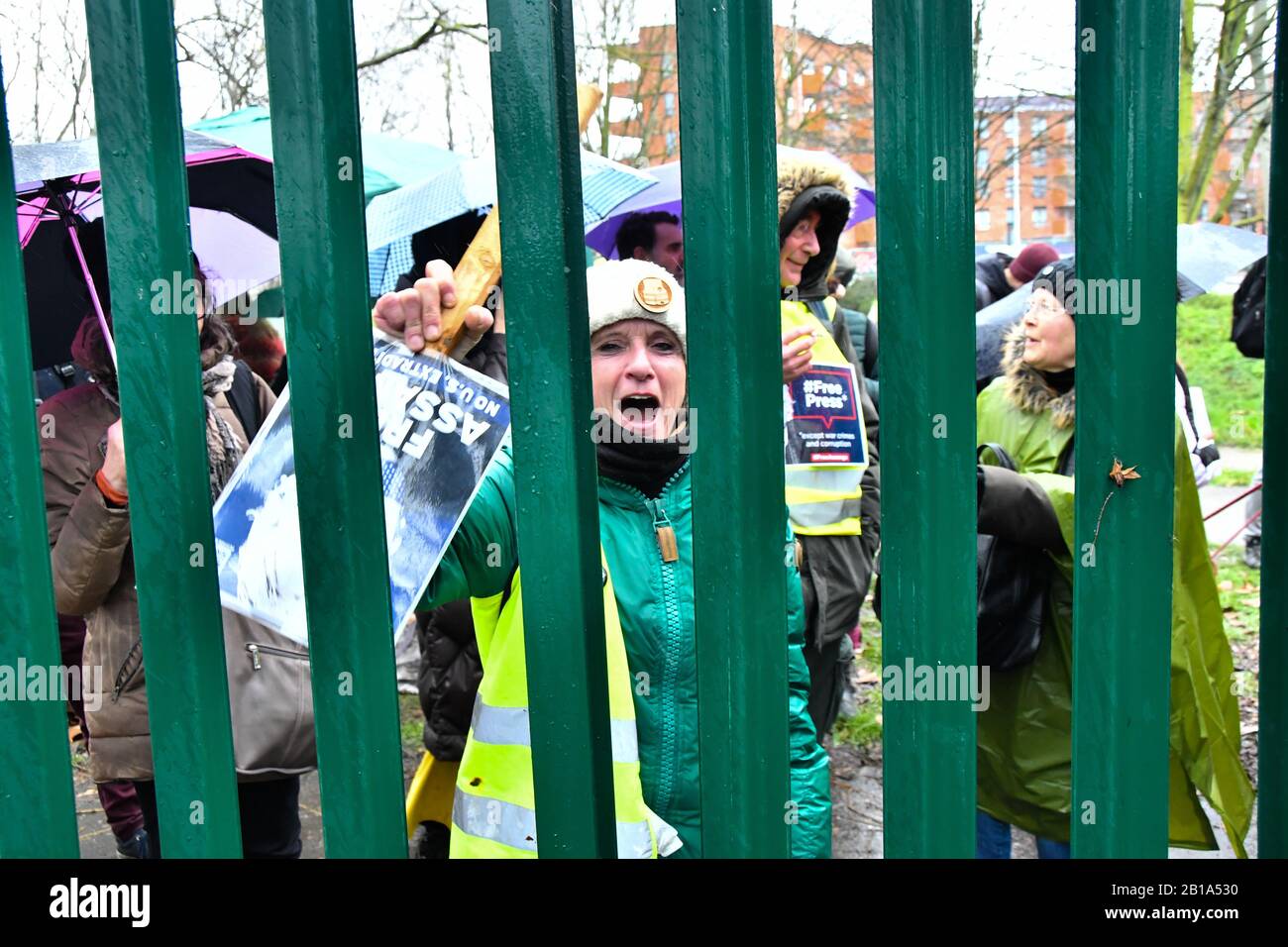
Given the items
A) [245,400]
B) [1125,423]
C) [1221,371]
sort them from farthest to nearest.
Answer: [1221,371] → [245,400] → [1125,423]

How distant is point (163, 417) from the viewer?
1.15 metres

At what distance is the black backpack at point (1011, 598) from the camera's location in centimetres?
292

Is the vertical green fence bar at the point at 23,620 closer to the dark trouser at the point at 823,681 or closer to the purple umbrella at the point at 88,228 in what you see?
the purple umbrella at the point at 88,228

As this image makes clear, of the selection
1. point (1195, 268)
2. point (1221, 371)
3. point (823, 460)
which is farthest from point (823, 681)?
point (1221, 371)

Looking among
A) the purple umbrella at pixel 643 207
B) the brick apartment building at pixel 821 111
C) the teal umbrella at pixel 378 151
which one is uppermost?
the brick apartment building at pixel 821 111

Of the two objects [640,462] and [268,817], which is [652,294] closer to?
[640,462]

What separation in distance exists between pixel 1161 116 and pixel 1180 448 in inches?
68.8

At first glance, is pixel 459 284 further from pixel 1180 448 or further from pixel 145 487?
pixel 1180 448

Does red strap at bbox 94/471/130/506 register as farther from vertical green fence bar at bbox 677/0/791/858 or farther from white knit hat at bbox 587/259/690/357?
vertical green fence bar at bbox 677/0/791/858

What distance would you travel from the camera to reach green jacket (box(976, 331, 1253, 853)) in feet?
8.71

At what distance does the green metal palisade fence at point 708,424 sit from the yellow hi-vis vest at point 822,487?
267 centimetres

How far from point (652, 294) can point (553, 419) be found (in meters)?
1.18

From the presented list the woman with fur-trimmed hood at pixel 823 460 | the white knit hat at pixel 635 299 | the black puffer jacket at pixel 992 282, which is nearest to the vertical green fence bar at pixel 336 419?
the white knit hat at pixel 635 299
